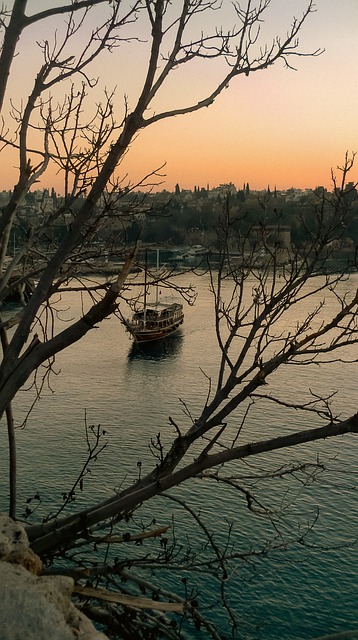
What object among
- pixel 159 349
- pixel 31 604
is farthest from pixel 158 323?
pixel 31 604

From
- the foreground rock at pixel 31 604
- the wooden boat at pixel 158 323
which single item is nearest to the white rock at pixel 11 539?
the foreground rock at pixel 31 604

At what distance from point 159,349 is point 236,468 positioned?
22.1 metres

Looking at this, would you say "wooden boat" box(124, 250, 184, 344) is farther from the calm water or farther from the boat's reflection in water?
the calm water

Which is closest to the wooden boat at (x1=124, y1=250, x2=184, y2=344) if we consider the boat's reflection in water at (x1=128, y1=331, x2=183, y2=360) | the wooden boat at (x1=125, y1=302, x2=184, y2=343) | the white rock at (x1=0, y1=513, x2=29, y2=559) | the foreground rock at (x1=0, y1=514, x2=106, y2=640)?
the wooden boat at (x1=125, y1=302, x2=184, y2=343)

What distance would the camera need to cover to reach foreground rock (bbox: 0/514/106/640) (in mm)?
4121

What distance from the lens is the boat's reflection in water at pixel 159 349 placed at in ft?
140

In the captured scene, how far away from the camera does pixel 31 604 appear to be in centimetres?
428

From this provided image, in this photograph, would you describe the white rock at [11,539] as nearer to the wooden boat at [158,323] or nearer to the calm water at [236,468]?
the calm water at [236,468]

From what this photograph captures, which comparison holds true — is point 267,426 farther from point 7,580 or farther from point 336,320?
point 7,580

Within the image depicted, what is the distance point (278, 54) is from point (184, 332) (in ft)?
141

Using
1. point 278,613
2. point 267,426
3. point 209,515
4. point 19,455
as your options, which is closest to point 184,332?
point 267,426

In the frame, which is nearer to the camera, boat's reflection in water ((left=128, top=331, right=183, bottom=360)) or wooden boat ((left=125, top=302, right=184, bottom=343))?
boat's reflection in water ((left=128, top=331, right=183, bottom=360))

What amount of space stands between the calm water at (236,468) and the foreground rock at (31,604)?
195 inches

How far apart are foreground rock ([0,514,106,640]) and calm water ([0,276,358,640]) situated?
4952 millimetres
